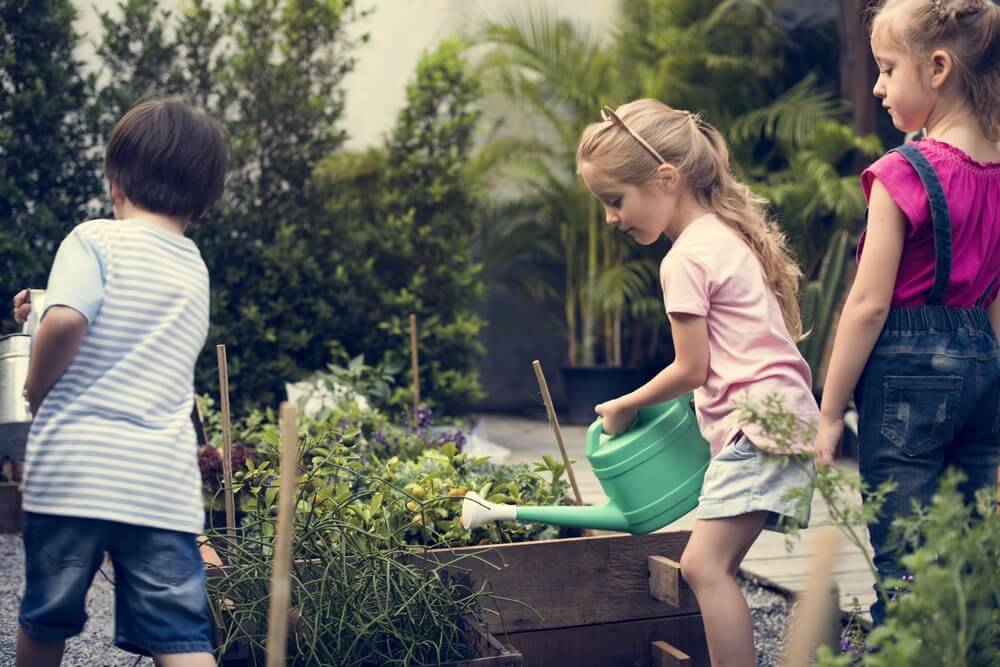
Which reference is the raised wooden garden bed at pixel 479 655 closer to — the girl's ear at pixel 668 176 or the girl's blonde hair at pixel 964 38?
the girl's ear at pixel 668 176

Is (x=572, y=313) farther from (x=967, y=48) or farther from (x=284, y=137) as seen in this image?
(x=967, y=48)

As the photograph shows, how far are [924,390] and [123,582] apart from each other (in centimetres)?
132

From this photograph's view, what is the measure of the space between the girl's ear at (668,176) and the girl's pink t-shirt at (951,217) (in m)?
0.37

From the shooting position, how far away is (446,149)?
19.9ft

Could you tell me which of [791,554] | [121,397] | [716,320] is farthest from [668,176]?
[791,554]

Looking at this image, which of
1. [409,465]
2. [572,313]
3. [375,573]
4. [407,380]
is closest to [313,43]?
[407,380]

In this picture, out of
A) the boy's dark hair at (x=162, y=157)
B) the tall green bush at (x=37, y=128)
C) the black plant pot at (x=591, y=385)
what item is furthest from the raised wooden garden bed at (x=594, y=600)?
the black plant pot at (x=591, y=385)

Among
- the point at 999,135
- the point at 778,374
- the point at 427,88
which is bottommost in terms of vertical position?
the point at 778,374

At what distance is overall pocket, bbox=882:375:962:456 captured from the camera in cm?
190

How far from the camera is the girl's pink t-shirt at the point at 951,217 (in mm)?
1910

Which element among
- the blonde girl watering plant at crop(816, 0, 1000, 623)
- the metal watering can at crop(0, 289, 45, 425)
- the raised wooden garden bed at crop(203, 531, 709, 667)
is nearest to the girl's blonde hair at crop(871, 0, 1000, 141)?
the blonde girl watering plant at crop(816, 0, 1000, 623)

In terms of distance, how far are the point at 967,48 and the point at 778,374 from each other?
2.05 feet

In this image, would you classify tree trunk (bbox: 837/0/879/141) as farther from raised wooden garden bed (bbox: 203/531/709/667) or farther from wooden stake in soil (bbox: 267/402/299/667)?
wooden stake in soil (bbox: 267/402/299/667)

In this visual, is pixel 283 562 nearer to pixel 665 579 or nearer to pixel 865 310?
pixel 865 310
